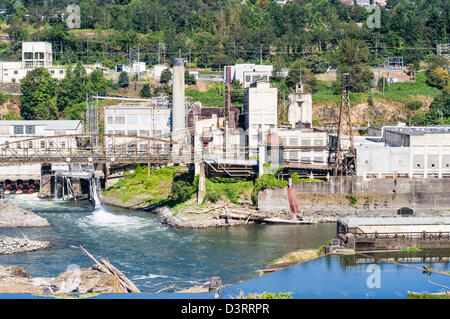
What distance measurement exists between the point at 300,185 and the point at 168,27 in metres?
58.4

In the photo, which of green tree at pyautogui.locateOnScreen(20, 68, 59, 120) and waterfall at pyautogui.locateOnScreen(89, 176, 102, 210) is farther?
green tree at pyautogui.locateOnScreen(20, 68, 59, 120)

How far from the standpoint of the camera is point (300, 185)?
50281mm

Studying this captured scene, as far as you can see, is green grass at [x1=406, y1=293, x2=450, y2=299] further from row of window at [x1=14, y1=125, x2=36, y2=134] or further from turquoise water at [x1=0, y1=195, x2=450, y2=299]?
row of window at [x1=14, y1=125, x2=36, y2=134]

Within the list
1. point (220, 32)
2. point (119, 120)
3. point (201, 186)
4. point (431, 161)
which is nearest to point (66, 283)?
point (201, 186)

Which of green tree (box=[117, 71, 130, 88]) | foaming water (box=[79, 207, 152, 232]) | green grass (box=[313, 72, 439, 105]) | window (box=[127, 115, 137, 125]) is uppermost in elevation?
green tree (box=[117, 71, 130, 88])

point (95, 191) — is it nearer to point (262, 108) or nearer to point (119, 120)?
point (119, 120)

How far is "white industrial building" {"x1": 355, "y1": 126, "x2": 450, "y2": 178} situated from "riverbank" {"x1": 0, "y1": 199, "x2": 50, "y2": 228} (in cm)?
2149

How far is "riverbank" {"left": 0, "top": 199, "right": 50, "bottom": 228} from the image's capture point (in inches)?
1821

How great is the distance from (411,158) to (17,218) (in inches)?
1037

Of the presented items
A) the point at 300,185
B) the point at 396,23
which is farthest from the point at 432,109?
the point at 300,185

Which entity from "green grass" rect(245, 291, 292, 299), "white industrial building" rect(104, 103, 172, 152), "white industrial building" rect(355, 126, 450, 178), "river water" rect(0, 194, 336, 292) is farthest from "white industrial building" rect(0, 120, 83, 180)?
"green grass" rect(245, 291, 292, 299)

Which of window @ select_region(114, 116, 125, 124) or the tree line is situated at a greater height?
the tree line

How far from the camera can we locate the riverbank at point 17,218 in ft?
152

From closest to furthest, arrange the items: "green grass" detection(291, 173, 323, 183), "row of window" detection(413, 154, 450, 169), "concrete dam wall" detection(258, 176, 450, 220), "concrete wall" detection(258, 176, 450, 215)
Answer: "concrete dam wall" detection(258, 176, 450, 220) → "concrete wall" detection(258, 176, 450, 215) → "green grass" detection(291, 173, 323, 183) → "row of window" detection(413, 154, 450, 169)
